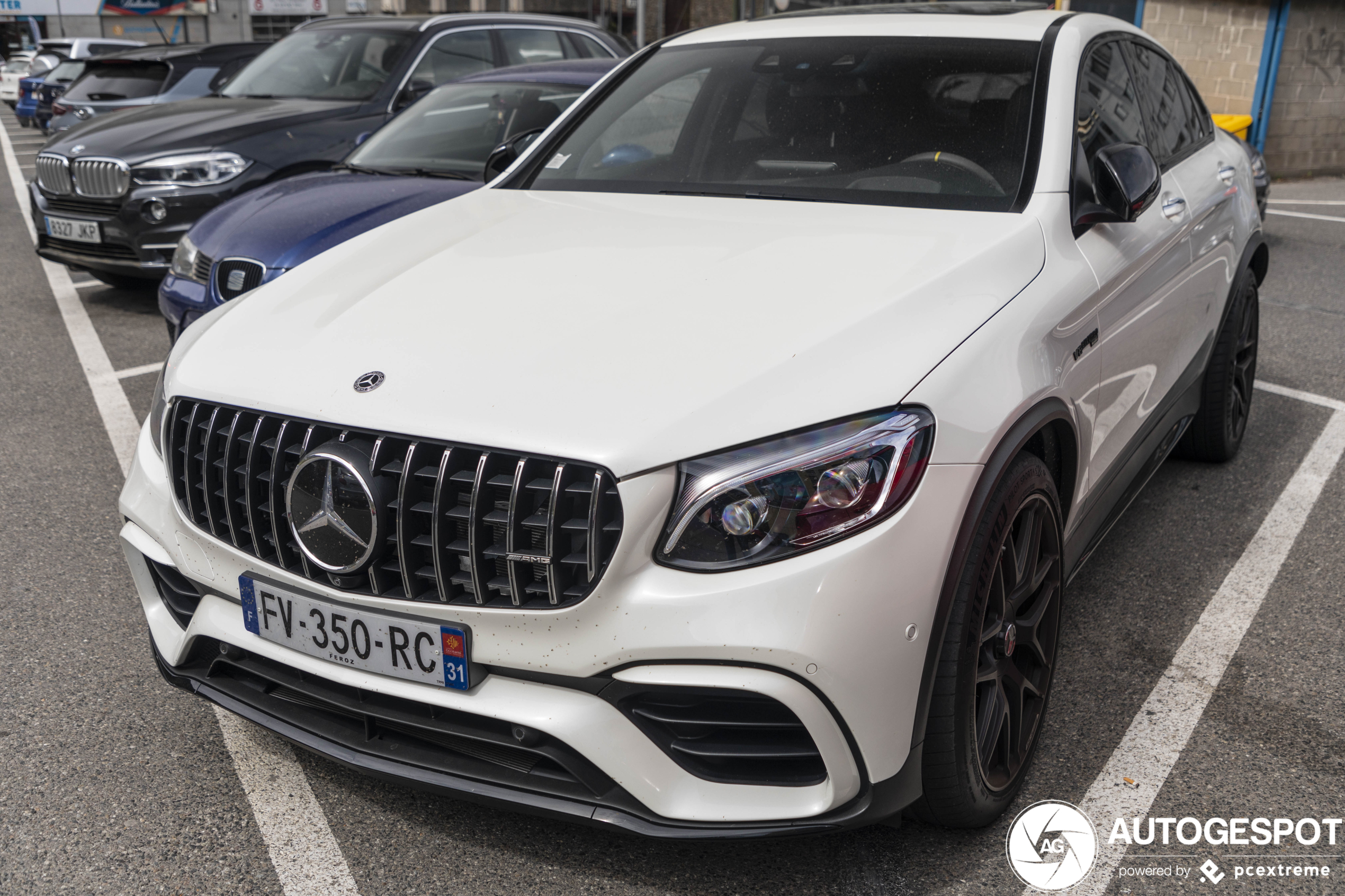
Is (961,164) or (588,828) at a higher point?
(961,164)

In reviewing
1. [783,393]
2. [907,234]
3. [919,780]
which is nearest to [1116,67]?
[907,234]

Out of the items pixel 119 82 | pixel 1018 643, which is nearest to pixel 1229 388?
pixel 1018 643

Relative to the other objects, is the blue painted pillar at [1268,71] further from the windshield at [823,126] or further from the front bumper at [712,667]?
the front bumper at [712,667]

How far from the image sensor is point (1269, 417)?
203 inches

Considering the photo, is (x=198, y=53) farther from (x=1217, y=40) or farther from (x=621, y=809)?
(x=1217, y=40)

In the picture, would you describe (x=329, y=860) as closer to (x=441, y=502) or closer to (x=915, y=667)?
(x=441, y=502)

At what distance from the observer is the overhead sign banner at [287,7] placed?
177 feet

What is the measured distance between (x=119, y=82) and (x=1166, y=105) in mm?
12404

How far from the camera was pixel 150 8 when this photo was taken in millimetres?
54438

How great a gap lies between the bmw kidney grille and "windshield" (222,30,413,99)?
5.96 metres

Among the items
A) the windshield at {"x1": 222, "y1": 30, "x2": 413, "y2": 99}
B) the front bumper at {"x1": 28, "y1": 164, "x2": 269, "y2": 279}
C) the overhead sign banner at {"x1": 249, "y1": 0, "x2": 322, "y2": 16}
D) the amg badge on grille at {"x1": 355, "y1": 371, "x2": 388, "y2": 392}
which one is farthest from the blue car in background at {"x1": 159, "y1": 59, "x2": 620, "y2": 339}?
the overhead sign banner at {"x1": 249, "y1": 0, "x2": 322, "y2": 16}

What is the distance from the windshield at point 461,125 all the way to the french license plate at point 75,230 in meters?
1.96

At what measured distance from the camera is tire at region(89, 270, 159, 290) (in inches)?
310

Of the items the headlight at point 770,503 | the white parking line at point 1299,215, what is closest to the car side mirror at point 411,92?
the headlight at point 770,503
